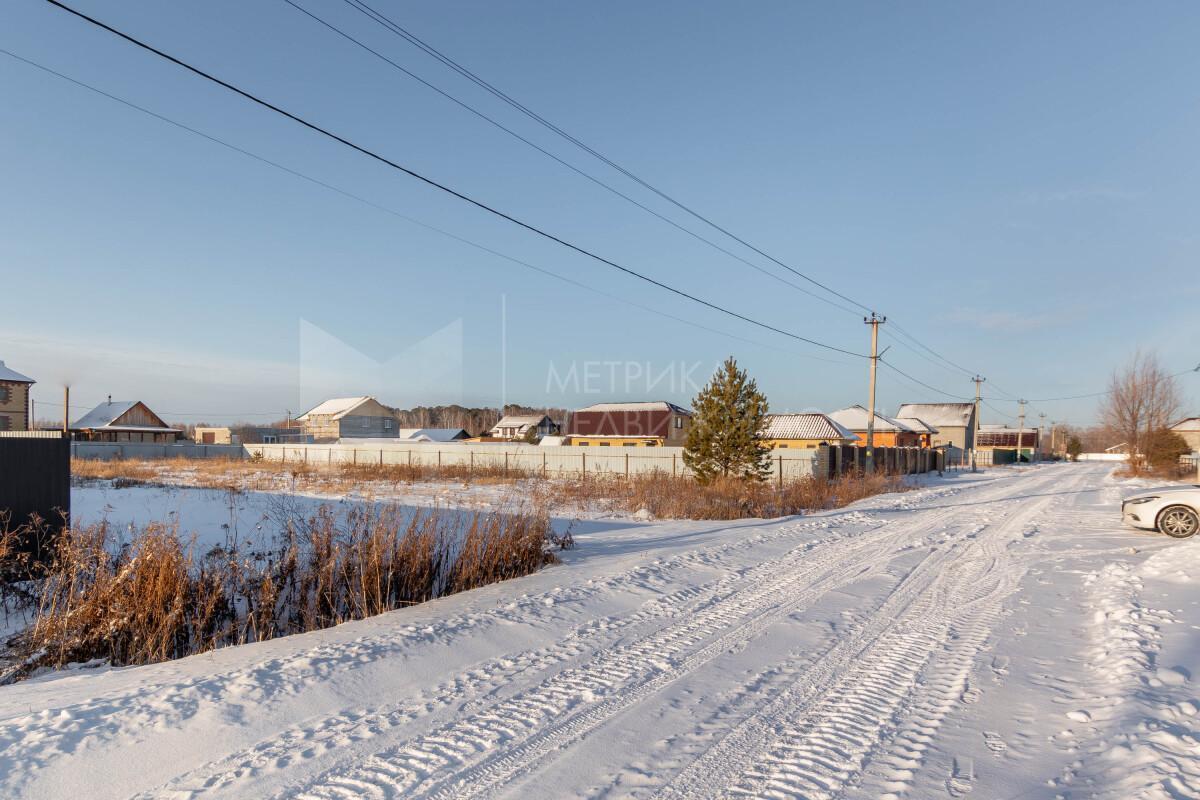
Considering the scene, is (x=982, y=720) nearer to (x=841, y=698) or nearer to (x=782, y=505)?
(x=841, y=698)

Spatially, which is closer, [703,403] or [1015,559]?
[1015,559]

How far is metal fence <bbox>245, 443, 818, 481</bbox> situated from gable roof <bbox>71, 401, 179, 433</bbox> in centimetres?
3041

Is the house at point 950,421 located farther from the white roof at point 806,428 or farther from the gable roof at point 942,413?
the white roof at point 806,428

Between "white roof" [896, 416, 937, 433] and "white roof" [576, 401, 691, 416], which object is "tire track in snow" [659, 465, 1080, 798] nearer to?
"white roof" [576, 401, 691, 416]

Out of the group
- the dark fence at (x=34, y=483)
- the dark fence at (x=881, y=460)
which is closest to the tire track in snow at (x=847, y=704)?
the dark fence at (x=34, y=483)

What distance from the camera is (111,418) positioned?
6078 centimetres

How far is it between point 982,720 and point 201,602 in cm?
651

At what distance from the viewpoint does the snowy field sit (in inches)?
124

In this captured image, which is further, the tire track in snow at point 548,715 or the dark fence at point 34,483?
the dark fence at point 34,483


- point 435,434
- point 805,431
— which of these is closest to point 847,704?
point 805,431

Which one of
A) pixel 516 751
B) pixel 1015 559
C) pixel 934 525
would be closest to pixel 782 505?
pixel 934 525

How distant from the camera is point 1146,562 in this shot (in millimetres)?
8797

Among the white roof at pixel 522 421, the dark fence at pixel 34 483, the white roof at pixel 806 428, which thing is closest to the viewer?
the dark fence at pixel 34 483

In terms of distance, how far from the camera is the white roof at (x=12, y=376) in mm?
40781
